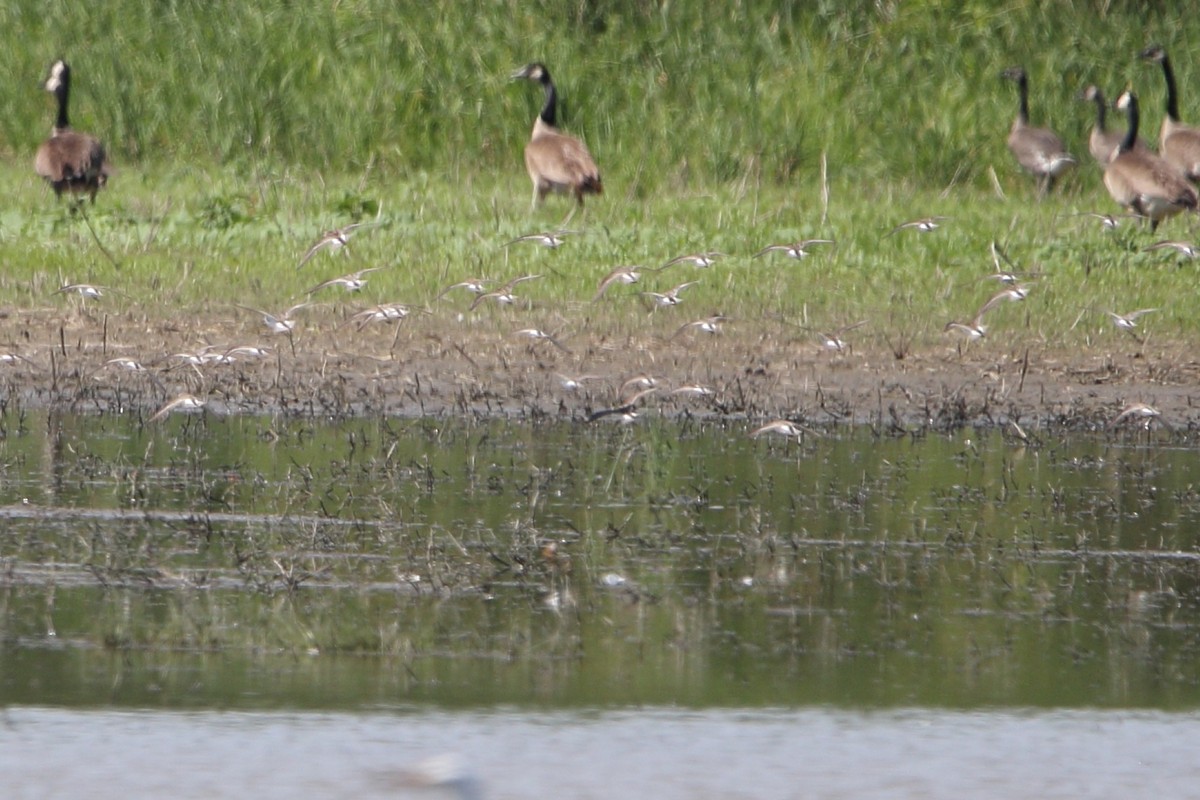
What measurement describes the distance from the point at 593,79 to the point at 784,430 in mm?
8011

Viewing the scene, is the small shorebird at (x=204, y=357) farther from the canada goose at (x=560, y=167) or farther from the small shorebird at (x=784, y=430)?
the canada goose at (x=560, y=167)

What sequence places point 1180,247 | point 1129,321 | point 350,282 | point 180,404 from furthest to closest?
point 1180,247, point 1129,321, point 350,282, point 180,404

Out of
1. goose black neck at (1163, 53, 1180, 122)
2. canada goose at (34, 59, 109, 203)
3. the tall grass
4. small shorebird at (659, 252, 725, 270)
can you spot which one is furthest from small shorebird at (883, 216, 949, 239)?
canada goose at (34, 59, 109, 203)

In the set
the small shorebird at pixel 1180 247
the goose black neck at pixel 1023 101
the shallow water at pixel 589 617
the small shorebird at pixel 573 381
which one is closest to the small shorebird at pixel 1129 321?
the small shorebird at pixel 1180 247

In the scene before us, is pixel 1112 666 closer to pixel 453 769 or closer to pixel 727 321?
pixel 453 769

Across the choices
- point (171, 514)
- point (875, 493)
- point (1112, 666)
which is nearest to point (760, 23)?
point (875, 493)

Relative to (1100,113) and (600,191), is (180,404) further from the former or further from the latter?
(1100,113)

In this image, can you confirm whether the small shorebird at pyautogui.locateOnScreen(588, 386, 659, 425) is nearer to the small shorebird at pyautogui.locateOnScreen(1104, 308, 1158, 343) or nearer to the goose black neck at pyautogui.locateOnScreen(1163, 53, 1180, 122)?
the small shorebird at pyautogui.locateOnScreen(1104, 308, 1158, 343)

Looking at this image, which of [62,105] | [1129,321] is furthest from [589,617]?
[62,105]

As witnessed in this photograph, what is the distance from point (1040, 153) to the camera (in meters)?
14.7

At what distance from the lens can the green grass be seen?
40.6 feet

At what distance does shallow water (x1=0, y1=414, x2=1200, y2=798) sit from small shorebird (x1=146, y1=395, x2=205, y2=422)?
159 mm

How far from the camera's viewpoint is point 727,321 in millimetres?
10398

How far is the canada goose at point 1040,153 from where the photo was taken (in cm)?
1468
